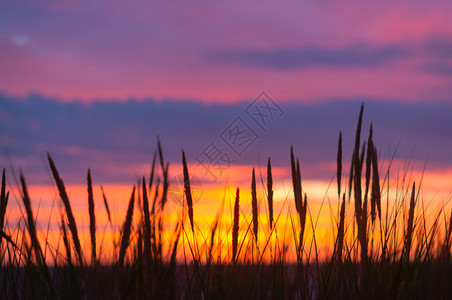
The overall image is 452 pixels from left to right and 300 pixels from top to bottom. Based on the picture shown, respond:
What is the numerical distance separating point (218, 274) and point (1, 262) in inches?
49.7

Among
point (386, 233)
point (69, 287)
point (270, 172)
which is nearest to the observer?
point (270, 172)

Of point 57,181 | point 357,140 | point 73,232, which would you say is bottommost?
point 73,232

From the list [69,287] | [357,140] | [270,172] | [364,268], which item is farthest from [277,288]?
[69,287]

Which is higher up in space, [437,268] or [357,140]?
[357,140]

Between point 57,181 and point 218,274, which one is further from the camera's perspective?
point 218,274

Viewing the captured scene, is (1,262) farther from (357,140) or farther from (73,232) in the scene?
(357,140)

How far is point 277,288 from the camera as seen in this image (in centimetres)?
303

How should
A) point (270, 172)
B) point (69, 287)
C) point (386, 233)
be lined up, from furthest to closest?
point (386, 233)
point (69, 287)
point (270, 172)

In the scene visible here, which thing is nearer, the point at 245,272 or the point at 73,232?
the point at 73,232

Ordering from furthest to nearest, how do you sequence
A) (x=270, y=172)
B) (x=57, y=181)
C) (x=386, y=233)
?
(x=386, y=233)
(x=270, y=172)
(x=57, y=181)

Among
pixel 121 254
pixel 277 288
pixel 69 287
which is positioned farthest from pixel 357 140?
pixel 69 287

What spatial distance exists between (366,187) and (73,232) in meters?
1.50

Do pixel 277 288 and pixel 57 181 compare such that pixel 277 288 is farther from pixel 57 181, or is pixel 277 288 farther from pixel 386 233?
pixel 57 181

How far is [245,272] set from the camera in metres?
3.23
